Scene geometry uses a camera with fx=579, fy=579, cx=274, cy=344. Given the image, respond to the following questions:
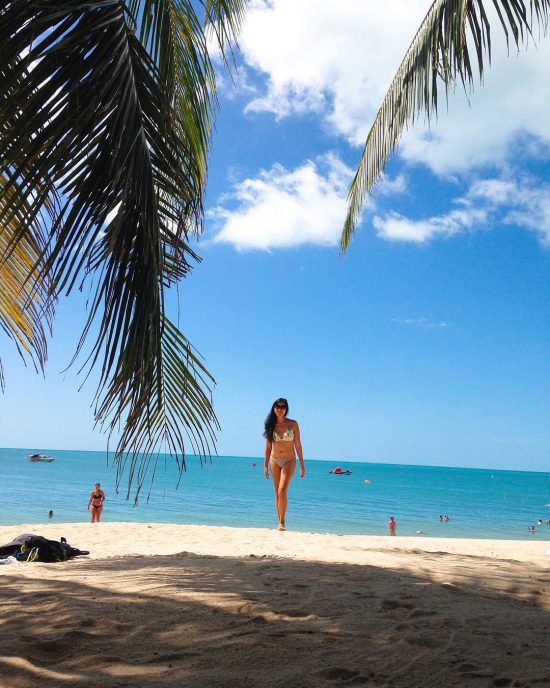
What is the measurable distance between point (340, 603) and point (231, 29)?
4068mm

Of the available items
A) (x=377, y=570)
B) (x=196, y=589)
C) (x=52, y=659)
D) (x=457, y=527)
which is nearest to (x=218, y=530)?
(x=377, y=570)

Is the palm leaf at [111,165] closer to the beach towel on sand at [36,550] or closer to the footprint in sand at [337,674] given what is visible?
the footprint in sand at [337,674]

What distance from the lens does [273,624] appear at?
Result: 2838 millimetres

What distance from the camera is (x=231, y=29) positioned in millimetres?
4395

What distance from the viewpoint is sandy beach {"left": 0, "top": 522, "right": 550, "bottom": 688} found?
2260 millimetres

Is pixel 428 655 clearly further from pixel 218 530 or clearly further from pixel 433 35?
pixel 218 530

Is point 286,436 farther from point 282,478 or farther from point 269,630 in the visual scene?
point 269,630

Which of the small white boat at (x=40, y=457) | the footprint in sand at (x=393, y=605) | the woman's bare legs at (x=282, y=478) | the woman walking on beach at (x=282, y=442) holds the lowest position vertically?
the footprint in sand at (x=393, y=605)

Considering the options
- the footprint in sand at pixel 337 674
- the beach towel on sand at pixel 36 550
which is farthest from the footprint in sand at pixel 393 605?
the beach towel on sand at pixel 36 550

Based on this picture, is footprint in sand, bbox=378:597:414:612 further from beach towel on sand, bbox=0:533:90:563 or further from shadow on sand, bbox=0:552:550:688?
beach towel on sand, bbox=0:533:90:563

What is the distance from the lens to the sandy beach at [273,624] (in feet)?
7.41

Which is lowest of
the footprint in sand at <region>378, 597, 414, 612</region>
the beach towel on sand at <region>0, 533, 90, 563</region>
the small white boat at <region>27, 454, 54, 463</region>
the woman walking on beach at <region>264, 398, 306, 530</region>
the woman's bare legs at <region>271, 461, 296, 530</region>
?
the beach towel on sand at <region>0, 533, 90, 563</region>

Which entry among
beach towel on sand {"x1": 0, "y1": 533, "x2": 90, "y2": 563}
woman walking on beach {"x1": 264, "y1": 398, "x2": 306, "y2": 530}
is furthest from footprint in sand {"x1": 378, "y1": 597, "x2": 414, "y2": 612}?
woman walking on beach {"x1": 264, "y1": 398, "x2": 306, "y2": 530}

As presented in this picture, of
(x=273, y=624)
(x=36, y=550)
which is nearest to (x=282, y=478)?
(x=36, y=550)
